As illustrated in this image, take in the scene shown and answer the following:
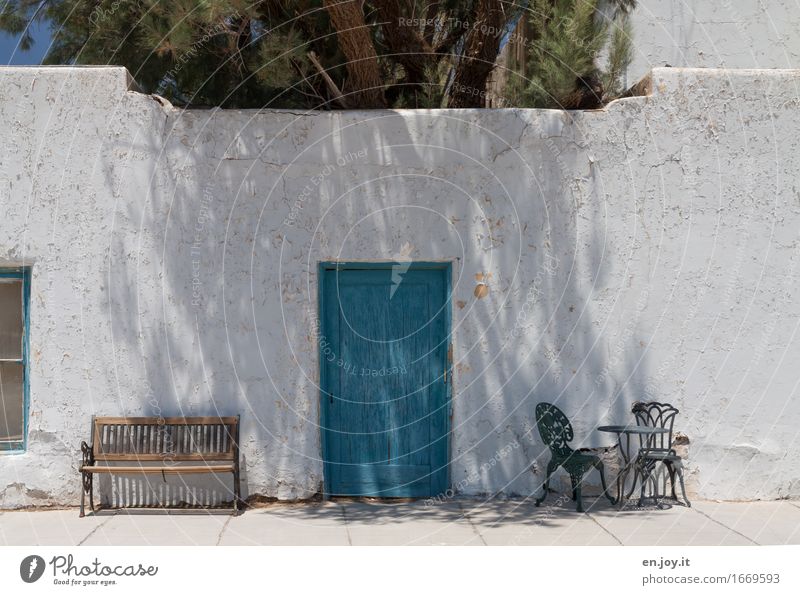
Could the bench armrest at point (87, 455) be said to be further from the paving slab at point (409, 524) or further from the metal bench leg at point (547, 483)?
the metal bench leg at point (547, 483)

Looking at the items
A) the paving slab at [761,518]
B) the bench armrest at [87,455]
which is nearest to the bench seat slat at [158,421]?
the bench armrest at [87,455]

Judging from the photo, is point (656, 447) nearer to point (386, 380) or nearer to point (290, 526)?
point (386, 380)

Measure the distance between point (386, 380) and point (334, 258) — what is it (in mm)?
1024

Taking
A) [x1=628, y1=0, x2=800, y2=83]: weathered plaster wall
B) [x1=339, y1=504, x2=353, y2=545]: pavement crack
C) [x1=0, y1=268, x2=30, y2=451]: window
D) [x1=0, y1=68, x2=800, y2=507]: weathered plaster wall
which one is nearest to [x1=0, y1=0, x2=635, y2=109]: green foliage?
[x1=628, y1=0, x2=800, y2=83]: weathered plaster wall

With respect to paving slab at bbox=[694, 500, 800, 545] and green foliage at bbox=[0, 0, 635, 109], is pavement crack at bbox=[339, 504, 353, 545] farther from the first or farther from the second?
green foliage at bbox=[0, 0, 635, 109]

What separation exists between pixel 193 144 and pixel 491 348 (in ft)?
9.01

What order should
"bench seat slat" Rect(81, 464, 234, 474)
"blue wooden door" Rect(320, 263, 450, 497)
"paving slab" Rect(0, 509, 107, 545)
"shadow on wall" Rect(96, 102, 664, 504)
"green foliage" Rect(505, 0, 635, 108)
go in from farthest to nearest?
"green foliage" Rect(505, 0, 635, 108)
"blue wooden door" Rect(320, 263, 450, 497)
"shadow on wall" Rect(96, 102, 664, 504)
"bench seat slat" Rect(81, 464, 234, 474)
"paving slab" Rect(0, 509, 107, 545)

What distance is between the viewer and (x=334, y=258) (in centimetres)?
706

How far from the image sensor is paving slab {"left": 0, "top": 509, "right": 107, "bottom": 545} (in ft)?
19.8

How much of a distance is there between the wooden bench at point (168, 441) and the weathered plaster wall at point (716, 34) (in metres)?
4.88

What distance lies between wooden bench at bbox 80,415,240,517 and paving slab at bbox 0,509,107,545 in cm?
27

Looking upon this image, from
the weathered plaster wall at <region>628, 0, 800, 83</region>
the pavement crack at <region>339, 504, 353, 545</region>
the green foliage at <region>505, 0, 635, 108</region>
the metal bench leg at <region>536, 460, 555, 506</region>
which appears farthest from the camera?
the weathered plaster wall at <region>628, 0, 800, 83</region>

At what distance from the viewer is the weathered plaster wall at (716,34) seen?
28.1 feet

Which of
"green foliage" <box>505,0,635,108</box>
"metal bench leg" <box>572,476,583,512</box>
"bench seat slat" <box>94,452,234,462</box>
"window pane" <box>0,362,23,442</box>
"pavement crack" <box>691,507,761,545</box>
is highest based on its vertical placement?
"green foliage" <box>505,0,635,108</box>
